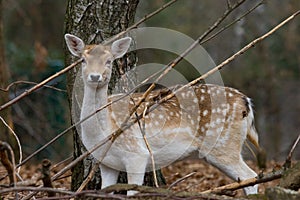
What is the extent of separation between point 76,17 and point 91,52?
0.58 meters

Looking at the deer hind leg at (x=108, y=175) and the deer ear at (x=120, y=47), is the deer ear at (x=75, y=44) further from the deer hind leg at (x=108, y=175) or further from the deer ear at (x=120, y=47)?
the deer hind leg at (x=108, y=175)

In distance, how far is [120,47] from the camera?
14.9ft

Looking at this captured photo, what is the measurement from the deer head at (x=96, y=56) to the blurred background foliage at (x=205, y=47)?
6462 mm

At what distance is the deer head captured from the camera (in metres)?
4.36

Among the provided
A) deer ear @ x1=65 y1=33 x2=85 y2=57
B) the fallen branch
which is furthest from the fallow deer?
the fallen branch

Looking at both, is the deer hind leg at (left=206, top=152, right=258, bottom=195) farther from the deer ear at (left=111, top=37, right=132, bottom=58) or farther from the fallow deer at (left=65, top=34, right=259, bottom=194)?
the deer ear at (left=111, top=37, right=132, bottom=58)

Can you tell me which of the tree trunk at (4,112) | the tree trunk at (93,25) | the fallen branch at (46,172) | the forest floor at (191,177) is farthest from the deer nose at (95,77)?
the tree trunk at (4,112)

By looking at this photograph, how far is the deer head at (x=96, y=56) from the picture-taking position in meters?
4.36

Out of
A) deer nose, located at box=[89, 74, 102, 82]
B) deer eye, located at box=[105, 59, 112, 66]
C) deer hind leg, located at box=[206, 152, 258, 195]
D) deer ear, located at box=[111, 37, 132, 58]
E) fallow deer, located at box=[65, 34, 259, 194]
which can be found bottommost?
deer hind leg, located at box=[206, 152, 258, 195]

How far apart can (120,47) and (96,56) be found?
0.67ft

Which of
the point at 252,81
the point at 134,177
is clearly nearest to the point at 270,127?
the point at 252,81

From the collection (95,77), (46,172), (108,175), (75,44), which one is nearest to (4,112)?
(108,175)

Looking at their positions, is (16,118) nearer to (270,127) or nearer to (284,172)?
(270,127)

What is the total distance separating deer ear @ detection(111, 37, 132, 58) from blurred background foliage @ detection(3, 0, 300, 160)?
646 centimetres
